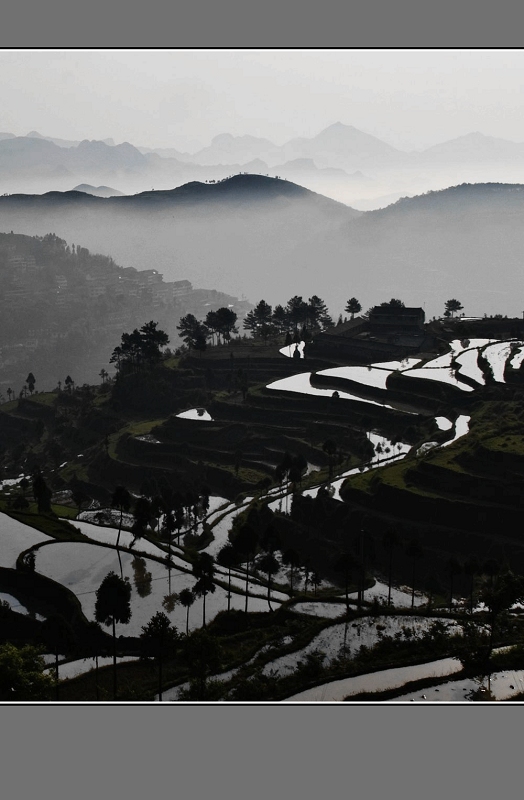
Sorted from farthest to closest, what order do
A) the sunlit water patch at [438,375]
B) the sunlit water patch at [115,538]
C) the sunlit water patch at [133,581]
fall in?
the sunlit water patch at [438,375]
the sunlit water patch at [115,538]
the sunlit water patch at [133,581]

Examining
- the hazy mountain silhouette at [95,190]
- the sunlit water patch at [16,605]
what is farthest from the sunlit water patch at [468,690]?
the hazy mountain silhouette at [95,190]

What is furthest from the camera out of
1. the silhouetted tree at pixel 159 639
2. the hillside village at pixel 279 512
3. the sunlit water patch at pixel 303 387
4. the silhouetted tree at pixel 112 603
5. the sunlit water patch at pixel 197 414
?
the sunlit water patch at pixel 197 414

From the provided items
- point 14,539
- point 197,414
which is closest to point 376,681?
point 14,539

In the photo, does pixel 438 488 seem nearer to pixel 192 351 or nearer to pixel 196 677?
pixel 196 677

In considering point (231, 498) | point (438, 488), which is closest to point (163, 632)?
point (438, 488)

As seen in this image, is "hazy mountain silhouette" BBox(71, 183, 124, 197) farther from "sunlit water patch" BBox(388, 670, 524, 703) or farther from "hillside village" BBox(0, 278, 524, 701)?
"sunlit water patch" BBox(388, 670, 524, 703)

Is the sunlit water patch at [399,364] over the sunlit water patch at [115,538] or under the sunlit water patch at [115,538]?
over

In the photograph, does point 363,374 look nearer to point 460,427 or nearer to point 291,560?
point 460,427

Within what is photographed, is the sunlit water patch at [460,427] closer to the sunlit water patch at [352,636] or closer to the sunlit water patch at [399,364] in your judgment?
the sunlit water patch at [399,364]
